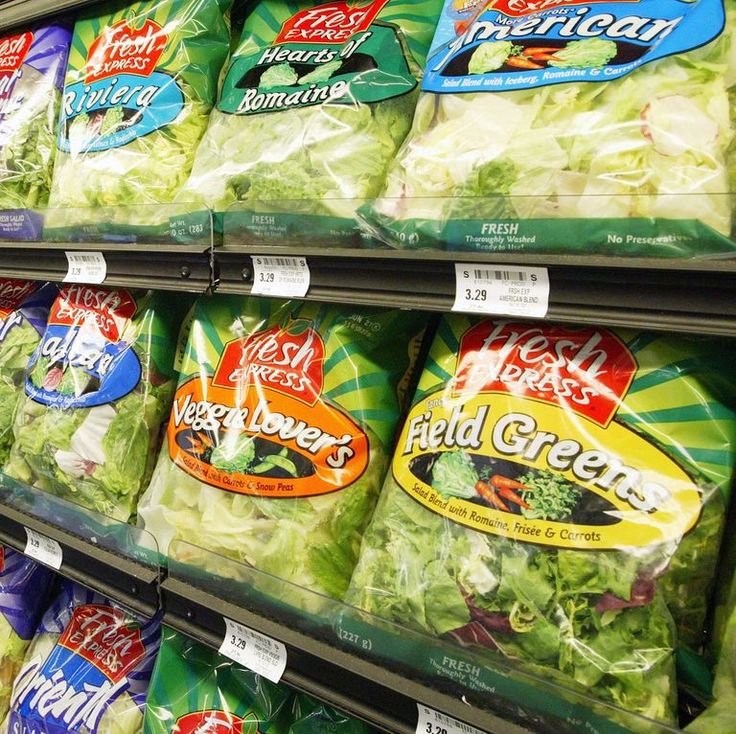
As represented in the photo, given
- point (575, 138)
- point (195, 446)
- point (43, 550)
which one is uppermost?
point (575, 138)

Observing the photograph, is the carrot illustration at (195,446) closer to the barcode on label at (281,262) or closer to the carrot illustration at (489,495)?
the barcode on label at (281,262)

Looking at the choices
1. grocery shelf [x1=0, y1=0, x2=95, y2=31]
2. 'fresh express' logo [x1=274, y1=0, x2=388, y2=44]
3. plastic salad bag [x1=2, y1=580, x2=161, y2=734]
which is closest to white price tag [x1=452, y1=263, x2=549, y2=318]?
'fresh express' logo [x1=274, y1=0, x2=388, y2=44]

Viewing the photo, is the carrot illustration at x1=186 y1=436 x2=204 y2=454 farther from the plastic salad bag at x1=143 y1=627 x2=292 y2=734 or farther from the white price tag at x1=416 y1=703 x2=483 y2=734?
the white price tag at x1=416 y1=703 x2=483 y2=734

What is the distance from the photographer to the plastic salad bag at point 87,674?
1438 mm

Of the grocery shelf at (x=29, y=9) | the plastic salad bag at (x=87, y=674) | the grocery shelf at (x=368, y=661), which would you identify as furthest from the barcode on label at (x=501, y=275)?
the grocery shelf at (x=29, y=9)

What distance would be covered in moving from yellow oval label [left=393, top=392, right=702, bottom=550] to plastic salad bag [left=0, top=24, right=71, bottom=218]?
4.32 ft

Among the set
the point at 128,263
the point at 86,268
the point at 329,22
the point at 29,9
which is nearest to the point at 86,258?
the point at 86,268

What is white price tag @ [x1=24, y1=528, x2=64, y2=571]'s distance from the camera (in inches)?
55.0

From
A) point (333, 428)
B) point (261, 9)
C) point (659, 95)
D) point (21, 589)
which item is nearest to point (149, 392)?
point (333, 428)

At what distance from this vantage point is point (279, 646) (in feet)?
3.45

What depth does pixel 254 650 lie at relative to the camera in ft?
3.59

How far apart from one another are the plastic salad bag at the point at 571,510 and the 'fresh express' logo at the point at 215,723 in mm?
450

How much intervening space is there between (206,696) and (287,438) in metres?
0.58

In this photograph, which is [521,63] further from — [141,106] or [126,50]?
[126,50]
